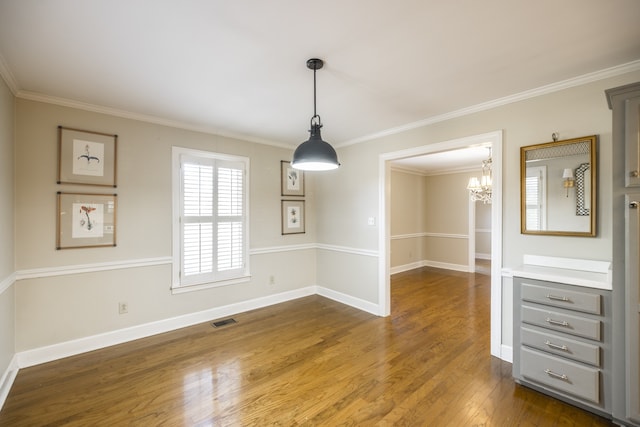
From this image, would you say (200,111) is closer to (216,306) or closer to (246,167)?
(246,167)

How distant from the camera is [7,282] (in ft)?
7.79

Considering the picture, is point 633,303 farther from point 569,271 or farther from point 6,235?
point 6,235

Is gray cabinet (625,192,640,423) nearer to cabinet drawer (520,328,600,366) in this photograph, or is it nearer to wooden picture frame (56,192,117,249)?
cabinet drawer (520,328,600,366)

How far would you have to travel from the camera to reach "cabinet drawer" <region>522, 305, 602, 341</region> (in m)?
2.03

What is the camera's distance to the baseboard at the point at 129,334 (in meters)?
Result: 2.73

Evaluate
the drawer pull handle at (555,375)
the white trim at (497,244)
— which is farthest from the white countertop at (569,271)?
the drawer pull handle at (555,375)

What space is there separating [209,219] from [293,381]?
2.29m

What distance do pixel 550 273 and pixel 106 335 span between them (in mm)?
4304

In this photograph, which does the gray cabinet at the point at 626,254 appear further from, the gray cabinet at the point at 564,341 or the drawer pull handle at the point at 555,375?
the drawer pull handle at the point at 555,375

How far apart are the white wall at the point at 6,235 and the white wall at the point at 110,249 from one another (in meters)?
0.13

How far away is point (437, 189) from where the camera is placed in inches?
291

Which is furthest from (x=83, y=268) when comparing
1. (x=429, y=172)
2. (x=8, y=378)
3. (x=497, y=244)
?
(x=429, y=172)

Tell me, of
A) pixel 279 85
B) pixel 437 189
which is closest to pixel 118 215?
pixel 279 85

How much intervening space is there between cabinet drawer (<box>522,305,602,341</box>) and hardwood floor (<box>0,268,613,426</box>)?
57 cm
